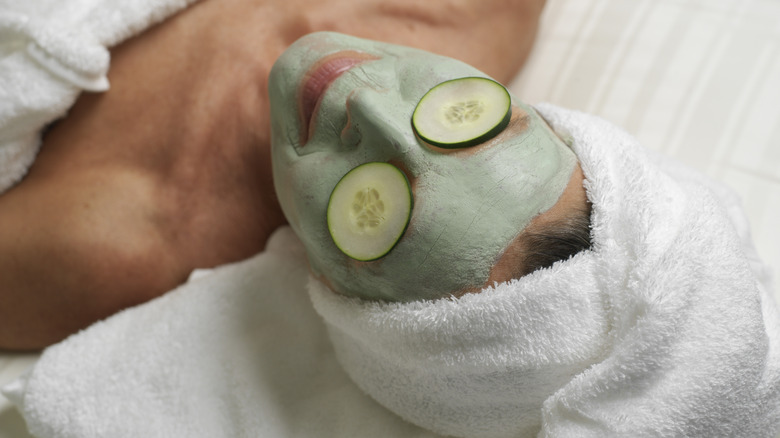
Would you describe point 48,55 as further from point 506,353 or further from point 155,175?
point 506,353

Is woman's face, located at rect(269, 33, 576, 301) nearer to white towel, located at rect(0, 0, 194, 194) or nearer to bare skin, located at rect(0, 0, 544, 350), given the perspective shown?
bare skin, located at rect(0, 0, 544, 350)

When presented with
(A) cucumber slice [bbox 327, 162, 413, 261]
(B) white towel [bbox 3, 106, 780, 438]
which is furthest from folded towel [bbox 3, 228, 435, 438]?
(A) cucumber slice [bbox 327, 162, 413, 261]

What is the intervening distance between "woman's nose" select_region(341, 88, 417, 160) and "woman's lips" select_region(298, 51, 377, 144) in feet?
0.30

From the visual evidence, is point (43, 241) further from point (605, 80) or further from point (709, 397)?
point (605, 80)

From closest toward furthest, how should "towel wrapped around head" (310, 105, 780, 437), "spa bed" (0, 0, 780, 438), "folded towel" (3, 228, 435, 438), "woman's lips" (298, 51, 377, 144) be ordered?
"towel wrapped around head" (310, 105, 780, 437)
"woman's lips" (298, 51, 377, 144)
"folded towel" (3, 228, 435, 438)
"spa bed" (0, 0, 780, 438)

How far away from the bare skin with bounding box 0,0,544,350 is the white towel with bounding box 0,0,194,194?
53 mm

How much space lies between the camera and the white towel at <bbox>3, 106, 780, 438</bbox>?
0.81m

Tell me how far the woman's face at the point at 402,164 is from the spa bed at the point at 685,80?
2.24 feet

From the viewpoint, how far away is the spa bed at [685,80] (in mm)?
1415

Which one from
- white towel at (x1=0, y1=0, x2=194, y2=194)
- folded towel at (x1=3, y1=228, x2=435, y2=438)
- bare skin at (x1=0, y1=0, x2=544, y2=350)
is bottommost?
folded towel at (x1=3, y1=228, x2=435, y2=438)

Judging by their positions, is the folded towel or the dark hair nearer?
the dark hair

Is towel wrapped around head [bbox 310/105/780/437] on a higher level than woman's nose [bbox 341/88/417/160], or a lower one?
lower

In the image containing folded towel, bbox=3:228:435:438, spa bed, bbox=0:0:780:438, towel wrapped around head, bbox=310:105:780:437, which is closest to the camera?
towel wrapped around head, bbox=310:105:780:437

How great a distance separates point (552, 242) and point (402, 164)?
245 mm
